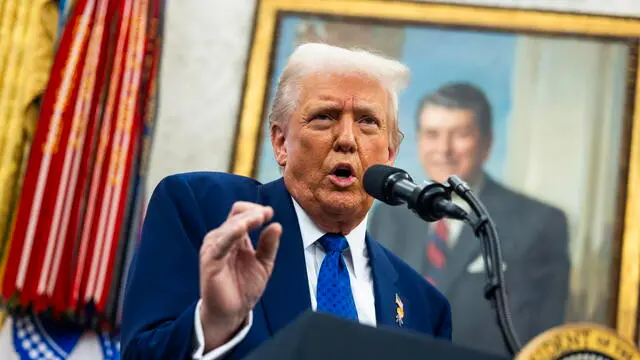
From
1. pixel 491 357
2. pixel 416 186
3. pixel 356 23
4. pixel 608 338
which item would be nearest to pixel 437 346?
pixel 491 357

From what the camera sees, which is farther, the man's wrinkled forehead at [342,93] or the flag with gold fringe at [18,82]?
the flag with gold fringe at [18,82]

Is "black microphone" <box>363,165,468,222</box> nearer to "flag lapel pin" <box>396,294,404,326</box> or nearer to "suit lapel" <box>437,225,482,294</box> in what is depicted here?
"flag lapel pin" <box>396,294,404,326</box>

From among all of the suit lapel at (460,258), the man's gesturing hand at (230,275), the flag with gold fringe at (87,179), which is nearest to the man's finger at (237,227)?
the man's gesturing hand at (230,275)

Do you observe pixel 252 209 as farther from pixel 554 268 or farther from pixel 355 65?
pixel 554 268

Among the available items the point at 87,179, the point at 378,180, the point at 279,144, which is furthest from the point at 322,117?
the point at 87,179

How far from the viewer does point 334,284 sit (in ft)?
7.87

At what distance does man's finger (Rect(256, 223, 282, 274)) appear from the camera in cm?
187

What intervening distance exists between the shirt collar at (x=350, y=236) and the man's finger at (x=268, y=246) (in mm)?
553

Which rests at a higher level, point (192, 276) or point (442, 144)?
point (442, 144)

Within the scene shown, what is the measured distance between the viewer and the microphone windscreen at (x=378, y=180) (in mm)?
2020

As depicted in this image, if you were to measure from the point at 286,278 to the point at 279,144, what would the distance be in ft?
1.84

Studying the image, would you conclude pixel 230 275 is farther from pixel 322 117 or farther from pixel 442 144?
pixel 442 144

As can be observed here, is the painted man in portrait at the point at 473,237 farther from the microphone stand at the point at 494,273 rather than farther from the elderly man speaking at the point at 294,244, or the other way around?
the microphone stand at the point at 494,273

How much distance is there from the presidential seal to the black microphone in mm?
318
